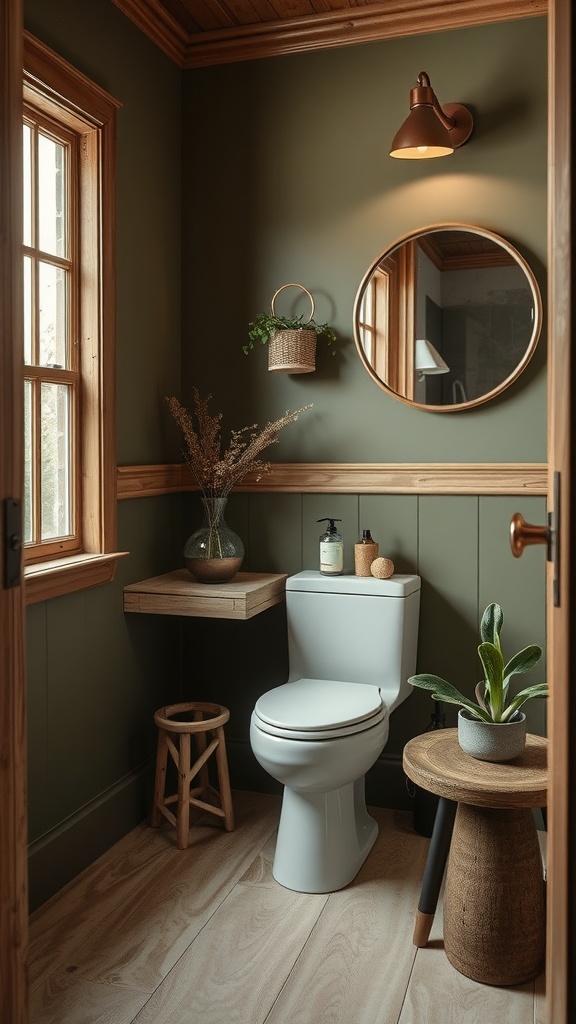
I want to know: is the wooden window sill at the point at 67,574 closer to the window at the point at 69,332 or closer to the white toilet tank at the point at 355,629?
the window at the point at 69,332

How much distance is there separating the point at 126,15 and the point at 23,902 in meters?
2.57

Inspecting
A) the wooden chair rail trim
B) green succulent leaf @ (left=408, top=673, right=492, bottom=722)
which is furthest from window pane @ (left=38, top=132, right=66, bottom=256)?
green succulent leaf @ (left=408, top=673, right=492, bottom=722)

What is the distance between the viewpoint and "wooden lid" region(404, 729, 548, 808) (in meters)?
1.91

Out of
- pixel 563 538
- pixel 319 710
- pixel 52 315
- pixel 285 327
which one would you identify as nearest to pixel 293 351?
pixel 285 327

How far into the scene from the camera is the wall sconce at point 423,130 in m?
2.62

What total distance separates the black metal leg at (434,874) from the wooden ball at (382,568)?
33.4 inches

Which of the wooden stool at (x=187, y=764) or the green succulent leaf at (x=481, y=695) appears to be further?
the wooden stool at (x=187, y=764)

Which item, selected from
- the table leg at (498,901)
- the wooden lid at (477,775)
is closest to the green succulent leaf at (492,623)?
the wooden lid at (477,775)

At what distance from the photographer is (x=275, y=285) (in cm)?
309

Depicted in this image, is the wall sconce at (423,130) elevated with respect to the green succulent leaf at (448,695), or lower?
elevated

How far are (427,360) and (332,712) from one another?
1.21 m

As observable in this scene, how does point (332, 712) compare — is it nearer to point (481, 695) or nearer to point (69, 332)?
point (481, 695)

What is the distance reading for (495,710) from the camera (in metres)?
2.10

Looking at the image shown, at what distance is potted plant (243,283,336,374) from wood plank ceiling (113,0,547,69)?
843 millimetres
